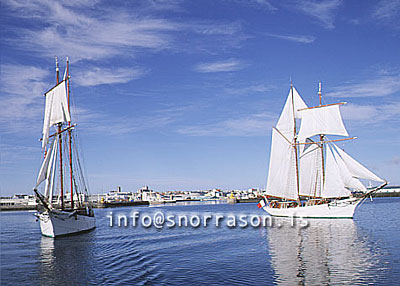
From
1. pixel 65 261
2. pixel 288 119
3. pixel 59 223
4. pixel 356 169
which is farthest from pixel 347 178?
pixel 65 261

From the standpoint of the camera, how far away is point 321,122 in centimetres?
8888

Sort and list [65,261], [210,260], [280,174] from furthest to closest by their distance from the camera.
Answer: [280,174] < [65,261] < [210,260]

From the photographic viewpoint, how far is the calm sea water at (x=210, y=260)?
25.6m

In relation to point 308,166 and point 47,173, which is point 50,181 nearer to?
point 47,173

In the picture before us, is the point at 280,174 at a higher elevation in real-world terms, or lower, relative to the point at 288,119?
lower

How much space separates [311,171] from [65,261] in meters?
63.1

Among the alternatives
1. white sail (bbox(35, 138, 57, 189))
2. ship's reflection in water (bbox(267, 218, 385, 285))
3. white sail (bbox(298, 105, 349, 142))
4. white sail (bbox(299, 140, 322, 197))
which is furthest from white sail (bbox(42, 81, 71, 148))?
white sail (bbox(298, 105, 349, 142))

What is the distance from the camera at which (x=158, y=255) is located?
35781mm

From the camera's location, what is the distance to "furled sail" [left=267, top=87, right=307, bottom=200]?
8581 cm

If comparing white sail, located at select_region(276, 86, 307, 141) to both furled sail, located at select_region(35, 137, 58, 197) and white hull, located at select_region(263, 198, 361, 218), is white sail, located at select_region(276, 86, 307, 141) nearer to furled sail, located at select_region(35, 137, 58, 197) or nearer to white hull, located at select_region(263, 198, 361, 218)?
white hull, located at select_region(263, 198, 361, 218)

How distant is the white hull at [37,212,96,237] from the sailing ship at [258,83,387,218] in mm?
38190

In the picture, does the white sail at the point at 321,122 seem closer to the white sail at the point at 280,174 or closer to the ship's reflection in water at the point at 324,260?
the white sail at the point at 280,174

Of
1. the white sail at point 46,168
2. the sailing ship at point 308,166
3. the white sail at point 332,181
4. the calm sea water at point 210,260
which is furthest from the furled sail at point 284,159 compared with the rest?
the white sail at point 46,168

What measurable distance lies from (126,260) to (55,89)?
123 feet
